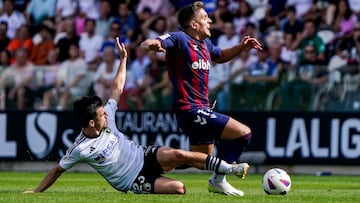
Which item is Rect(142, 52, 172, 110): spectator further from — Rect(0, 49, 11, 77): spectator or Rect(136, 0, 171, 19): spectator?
Rect(0, 49, 11, 77): spectator

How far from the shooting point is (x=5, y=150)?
822 inches

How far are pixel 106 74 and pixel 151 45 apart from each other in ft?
29.5

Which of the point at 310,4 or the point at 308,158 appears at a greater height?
the point at 310,4

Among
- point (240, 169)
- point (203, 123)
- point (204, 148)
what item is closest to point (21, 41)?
point (204, 148)

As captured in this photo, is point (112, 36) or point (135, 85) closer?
point (135, 85)

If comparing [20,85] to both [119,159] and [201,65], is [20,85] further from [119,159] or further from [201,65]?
[119,159]

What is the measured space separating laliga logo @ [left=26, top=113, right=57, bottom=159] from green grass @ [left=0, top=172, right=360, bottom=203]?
108 centimetres

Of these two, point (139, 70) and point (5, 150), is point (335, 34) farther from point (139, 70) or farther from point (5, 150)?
point (5, 150)

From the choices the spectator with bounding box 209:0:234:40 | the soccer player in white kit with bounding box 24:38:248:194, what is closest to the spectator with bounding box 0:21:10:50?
the spectator with bounding box 209:0:234:40

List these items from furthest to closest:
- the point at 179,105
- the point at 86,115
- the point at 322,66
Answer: the point at 322,66 → the point at 179,105 → the point at 86,115

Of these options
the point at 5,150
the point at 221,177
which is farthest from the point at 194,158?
the point at 5,150

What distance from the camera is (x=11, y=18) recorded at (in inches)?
922

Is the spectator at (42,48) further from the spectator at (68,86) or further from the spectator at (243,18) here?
the spectator at (243,18)

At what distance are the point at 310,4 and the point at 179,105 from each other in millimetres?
10113
